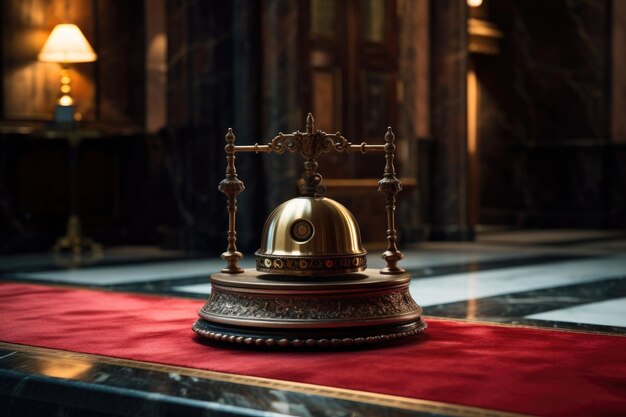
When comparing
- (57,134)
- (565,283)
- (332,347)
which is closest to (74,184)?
(57,134)

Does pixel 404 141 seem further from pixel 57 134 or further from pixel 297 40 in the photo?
pixel 57 134

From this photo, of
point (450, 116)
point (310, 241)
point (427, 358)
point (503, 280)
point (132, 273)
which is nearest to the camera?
point (427, 358)

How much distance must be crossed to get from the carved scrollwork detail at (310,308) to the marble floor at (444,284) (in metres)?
0.53

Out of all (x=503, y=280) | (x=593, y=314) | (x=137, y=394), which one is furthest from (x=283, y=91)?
(x=137, y=394)

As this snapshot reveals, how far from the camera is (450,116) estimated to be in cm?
989

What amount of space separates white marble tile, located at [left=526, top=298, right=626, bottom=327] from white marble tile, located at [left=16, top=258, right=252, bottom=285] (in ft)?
8.01

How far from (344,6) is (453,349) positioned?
5372mm

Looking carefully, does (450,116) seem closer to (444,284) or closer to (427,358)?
(444,284)

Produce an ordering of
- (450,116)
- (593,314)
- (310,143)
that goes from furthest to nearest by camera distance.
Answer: (450,116) → (593,314) → (310,143)

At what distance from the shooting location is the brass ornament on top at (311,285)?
11.6 ft

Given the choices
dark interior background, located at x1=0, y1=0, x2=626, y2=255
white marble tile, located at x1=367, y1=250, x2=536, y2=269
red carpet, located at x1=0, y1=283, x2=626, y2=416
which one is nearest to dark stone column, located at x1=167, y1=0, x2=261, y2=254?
dark interior background, located at x1=0, y1=0, x2=626, y2=255

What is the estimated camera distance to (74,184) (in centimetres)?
852

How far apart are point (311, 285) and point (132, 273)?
327 centimetres

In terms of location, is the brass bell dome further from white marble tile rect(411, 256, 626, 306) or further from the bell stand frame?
white marble tile rect(411, 256, 626, 306)
